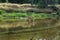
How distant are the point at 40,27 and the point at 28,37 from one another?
28 cm

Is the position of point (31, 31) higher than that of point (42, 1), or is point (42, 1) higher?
point (42, 1)

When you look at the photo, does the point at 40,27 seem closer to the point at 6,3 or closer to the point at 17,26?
the point at 17,26

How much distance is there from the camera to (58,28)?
142 inches

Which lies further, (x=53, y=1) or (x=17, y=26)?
(x=53, y=1)

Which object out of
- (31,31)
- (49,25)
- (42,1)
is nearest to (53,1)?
(42,1)

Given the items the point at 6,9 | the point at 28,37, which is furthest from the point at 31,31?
the point at 6,9

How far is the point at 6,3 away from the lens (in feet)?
10.5

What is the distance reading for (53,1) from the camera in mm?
3574

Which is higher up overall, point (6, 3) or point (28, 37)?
point (6, 3)

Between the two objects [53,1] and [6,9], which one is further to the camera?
[53,1]

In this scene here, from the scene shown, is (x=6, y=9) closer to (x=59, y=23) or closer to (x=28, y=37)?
(x=28, y=37)

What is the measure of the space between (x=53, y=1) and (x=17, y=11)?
0.74m

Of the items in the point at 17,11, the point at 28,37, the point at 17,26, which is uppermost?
the point at 17,11

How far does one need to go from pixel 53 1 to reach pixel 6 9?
0.92 m
